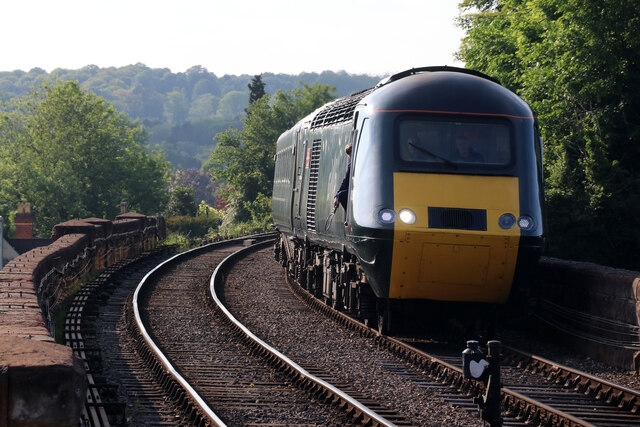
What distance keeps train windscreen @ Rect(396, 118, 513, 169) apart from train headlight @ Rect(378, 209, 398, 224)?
2.52 ft

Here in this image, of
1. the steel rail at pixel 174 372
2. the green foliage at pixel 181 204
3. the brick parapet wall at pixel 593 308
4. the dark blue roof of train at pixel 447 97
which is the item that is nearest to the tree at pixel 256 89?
the green foliage at pixel 181 204

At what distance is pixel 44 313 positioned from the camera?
37.9 feet

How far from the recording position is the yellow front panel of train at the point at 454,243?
10820mm

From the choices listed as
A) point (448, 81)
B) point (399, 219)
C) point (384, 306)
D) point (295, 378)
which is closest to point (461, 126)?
point (448, 81)

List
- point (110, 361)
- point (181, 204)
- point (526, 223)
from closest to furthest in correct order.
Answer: point (526, 223), point (110, 361), point (181, 204)

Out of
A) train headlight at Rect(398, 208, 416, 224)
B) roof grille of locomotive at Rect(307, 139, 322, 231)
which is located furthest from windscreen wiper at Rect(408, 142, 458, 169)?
roof grille of locomotive at Rect(307, 139, 322, 231)

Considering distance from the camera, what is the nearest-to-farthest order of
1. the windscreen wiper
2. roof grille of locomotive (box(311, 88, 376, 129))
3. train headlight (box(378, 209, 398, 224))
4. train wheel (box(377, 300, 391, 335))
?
train headlight (box(378, 209, 398, 224)), the windscreen wiper, train wheel (box(377, 300, 391, 335)), roof grille of locomotive (box(311, 88, 376, 129))

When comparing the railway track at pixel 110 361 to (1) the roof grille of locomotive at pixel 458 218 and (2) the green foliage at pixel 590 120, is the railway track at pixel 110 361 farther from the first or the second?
(2) the green foliage at pixel 590 120

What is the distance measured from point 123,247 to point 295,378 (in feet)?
61.2

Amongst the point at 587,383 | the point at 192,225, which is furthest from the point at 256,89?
the point at 587,383

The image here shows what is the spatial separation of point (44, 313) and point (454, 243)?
5.58 m

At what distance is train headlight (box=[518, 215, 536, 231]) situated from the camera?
10898mm

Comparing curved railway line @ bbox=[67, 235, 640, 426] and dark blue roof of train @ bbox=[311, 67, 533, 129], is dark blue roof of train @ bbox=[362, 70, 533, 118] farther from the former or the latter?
curved railway line @ bbox=[67, 235, 640, 426]

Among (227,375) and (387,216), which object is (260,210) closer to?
(387,216)
